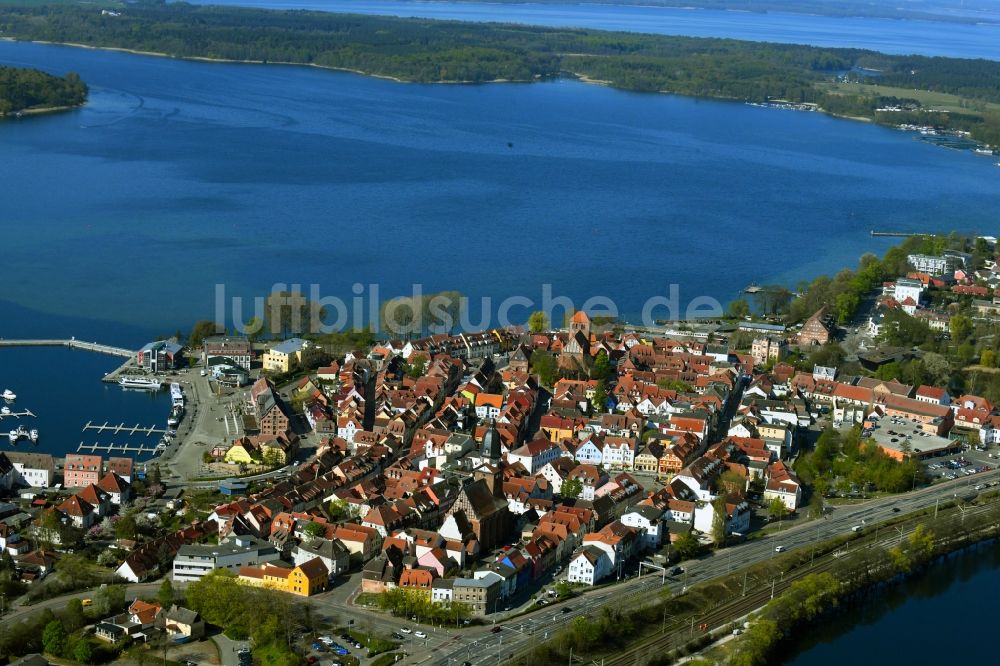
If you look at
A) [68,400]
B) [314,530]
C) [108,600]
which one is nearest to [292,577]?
[314,530]

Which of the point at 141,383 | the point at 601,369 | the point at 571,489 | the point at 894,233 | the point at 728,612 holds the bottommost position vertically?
the point at 141,383

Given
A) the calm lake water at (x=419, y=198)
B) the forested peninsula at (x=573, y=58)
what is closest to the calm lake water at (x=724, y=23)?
the forested peninsula at (x=573, y=58)

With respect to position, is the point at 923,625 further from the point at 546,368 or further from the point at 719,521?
the point at 546,368

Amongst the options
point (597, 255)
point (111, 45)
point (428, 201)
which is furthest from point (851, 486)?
point (111, 45)

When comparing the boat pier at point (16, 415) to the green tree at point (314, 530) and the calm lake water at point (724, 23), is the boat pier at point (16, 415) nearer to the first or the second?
the green tree at point (314, 530)

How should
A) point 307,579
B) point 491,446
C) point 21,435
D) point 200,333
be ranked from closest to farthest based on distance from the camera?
point 307,579 → point 491,446 → point 21,435 → point 200,333

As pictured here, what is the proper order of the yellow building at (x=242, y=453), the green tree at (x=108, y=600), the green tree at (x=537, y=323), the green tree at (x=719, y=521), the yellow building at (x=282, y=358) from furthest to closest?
1. the green tree at (x=537, y=323)
2. the yellow building at (x=282, y=358)
3. the yellow building at (x=242, y=453)
4. the green tree at (x=719, y=521)
5. the green tree at (x=108, y=600)
